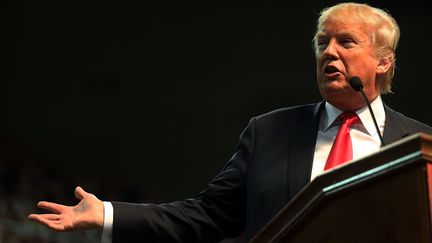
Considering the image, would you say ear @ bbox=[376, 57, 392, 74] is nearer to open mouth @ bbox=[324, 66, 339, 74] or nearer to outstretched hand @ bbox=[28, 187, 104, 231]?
open mouth @ bbox=[324, 66, 339, 74]

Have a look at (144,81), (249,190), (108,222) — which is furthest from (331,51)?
(144,81)

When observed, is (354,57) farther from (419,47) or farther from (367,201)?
(419,47)

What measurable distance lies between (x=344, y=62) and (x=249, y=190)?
47 cm

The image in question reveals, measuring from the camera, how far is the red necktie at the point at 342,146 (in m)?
2.61

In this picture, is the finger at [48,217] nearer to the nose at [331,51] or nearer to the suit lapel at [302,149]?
the suit lapel at [302,149]

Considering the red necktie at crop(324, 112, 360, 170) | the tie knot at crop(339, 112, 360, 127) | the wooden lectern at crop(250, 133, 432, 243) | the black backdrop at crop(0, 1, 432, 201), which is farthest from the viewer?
the black backdrop at crop(0, 1, 432, 201)

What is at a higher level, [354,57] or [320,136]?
[354,57]

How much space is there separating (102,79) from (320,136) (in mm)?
6471

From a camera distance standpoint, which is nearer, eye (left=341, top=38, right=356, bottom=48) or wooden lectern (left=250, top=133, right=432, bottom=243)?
wooden lectern (left=250, top=133, right=432, bottom=243)

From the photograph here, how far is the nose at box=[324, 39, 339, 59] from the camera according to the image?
2766 millimetres

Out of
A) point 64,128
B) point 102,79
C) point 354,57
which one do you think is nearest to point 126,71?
point 102,79

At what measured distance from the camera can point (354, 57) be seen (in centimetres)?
279

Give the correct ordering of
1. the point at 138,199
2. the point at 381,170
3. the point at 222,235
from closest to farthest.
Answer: the point at 381,170, the point at 222,235, the point at 138,199

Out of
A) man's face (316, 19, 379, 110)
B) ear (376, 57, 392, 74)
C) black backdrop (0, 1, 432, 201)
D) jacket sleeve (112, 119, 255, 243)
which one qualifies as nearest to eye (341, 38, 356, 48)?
man's face (316, 19, 379, 110)
